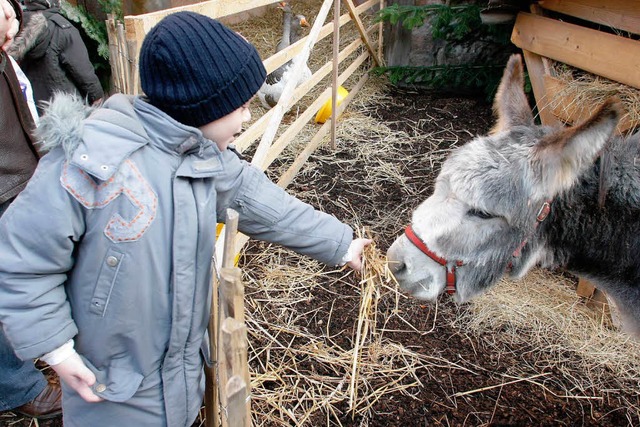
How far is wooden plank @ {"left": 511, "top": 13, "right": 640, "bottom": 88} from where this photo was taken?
3.29m

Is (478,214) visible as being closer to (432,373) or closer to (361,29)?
(432,373)

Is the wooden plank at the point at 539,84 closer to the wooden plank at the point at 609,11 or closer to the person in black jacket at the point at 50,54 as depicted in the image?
the wooden plank at the point at 609,11

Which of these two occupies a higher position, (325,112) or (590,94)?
(590,94)

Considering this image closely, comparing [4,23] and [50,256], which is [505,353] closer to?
[50,256]

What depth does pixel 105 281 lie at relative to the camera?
1.45 meters

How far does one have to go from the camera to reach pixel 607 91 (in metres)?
3.47

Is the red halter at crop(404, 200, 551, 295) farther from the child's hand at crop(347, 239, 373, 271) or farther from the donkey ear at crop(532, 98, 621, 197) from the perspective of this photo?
the child's hand at crop(347, 239, 373, 271)

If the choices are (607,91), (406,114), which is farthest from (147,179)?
(406,114)

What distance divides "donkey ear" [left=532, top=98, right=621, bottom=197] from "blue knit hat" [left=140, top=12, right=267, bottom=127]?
1.19 meters

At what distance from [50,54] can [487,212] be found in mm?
3246

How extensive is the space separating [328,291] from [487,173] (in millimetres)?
1841

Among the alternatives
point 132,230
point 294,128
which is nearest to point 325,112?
point 294,128

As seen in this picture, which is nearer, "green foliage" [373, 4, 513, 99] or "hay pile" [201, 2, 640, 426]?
"hay pile" [201, 2, 640, 426]

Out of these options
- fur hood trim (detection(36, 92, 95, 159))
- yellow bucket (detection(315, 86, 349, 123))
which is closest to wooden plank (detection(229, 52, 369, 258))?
yellow bucket (detection(315, 86, 349, 123))
